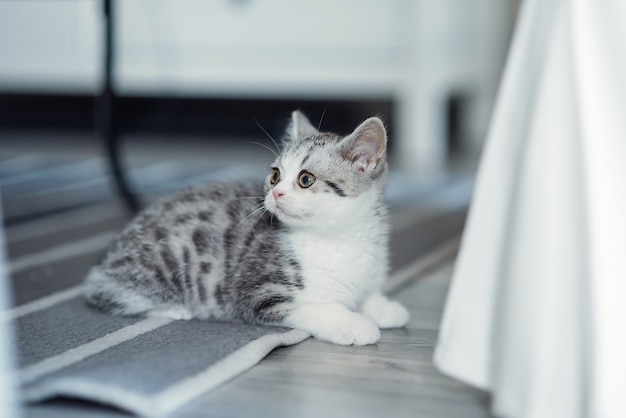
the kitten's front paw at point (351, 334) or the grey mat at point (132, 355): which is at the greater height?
the kitten's front paw at point (351, 334)

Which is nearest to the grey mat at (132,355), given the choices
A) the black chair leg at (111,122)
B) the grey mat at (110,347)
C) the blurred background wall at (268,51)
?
the grey mat at (110,347)

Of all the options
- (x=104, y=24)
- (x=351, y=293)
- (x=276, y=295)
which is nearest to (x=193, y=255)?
(x=276, y=295)

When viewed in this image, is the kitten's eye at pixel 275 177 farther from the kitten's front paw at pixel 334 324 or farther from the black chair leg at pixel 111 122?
the black chair leg at pixel 111 122

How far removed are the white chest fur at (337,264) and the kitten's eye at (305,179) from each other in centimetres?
9

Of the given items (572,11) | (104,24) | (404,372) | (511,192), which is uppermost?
(104,24)

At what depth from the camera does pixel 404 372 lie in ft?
4.54

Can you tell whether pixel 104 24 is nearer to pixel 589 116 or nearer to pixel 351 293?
pixel 351 293

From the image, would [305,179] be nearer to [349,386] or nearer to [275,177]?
[275,177]

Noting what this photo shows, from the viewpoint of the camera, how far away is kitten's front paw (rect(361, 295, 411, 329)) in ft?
5.37

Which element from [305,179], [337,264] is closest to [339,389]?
[337,264]

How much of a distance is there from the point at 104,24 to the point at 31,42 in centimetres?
199

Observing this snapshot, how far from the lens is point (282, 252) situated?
1.58 meters

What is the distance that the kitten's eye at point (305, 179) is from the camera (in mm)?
1552

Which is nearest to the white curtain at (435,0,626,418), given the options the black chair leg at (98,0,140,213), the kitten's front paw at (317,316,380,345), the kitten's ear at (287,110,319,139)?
the kitten's front paw at (317,316,380,345)
